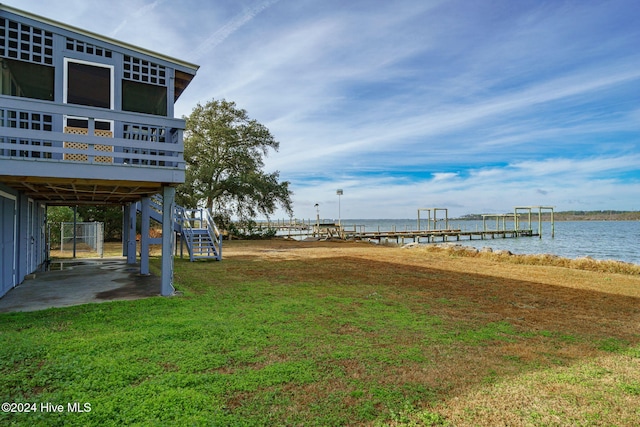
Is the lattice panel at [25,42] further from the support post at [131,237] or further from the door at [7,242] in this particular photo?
the support post at [131,237]

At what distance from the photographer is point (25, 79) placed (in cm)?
946

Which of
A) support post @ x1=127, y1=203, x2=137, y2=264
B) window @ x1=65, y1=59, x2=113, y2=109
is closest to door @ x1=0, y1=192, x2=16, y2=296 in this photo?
window @ x1=65, y1=59, x2=113, y2=109

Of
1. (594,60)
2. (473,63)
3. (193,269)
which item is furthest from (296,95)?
(594,60)

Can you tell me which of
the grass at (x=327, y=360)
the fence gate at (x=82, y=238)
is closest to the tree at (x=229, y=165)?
the fence gate at (x=82, y=238)

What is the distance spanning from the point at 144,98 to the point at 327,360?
422 inches

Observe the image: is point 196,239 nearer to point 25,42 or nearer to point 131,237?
point 131,237

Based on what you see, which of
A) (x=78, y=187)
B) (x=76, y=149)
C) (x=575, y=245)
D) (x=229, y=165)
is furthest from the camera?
(x=575, y=245)

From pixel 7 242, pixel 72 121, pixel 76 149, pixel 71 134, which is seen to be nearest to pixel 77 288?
pixel 7 242

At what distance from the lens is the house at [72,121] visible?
21.5 feet

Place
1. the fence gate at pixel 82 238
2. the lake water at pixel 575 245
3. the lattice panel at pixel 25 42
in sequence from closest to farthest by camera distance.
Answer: the lattice panel at pixel 25 42, the fence gate at pixel 82 238, the lake water at pixel 575 245

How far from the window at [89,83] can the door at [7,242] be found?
2781 millimetres

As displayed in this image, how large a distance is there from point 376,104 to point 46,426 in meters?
28.7

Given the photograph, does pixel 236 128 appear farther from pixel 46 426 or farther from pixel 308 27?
pixel 46 426

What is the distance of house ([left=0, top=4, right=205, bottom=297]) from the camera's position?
655 cm
